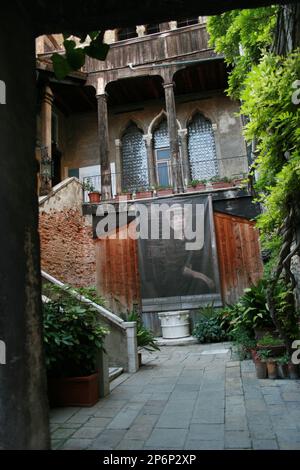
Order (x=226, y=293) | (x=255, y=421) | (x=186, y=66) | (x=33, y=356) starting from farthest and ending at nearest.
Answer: (x=186, y=66) → (x=226, y=293) → (x=255, y=421) → (x=33, y=356)

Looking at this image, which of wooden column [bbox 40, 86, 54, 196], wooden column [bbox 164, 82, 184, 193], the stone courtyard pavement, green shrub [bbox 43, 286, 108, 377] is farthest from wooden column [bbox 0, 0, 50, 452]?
wooden column [bbox 164, 82, 184, 193]

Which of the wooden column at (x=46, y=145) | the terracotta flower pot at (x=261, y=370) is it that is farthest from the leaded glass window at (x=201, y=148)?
the terracotta flower pot at (x=261, y=370)

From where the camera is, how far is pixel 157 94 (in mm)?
14508

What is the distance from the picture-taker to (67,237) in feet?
36.1

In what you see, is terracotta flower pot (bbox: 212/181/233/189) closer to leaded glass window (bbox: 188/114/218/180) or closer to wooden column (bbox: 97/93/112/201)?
leaded glass window (bbox: 188/114/218/180)

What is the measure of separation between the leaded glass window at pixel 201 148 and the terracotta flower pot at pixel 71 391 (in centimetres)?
1063

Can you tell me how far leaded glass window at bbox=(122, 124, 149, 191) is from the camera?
14.6 m

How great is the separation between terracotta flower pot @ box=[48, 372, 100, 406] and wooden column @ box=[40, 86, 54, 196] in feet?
23.8

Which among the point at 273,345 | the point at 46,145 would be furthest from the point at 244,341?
the point at 46,145

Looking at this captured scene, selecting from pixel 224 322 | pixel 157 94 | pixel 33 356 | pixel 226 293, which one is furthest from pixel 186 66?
pixel 33 356

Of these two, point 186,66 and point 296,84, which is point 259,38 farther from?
point 186,66

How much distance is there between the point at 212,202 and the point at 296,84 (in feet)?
24.3

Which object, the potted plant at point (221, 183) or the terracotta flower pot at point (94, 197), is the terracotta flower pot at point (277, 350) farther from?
the terracotta flower pot at point (94, 197)

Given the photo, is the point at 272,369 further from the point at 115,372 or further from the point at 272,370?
the point at 115,372
